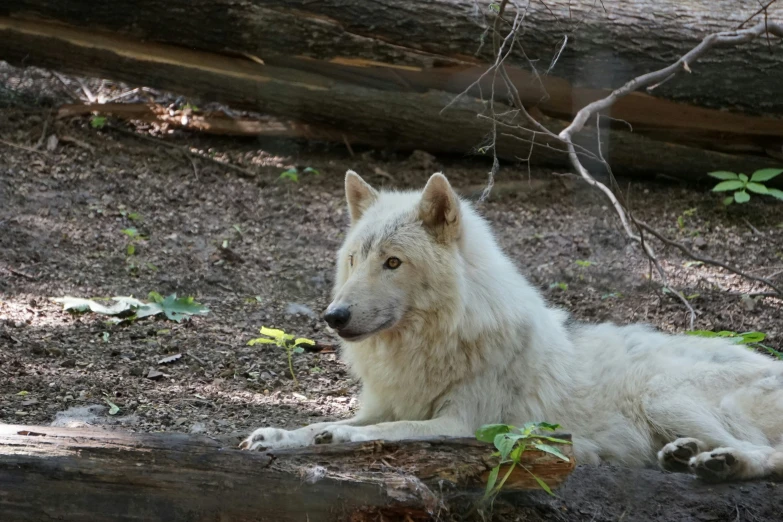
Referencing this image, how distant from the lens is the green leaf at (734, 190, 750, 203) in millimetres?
8852

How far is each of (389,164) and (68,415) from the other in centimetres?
592

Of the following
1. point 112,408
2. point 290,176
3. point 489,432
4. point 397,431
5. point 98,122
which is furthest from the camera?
point 98,122

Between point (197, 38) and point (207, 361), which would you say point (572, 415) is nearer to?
point (207, 361)

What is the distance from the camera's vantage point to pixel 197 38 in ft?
30.2

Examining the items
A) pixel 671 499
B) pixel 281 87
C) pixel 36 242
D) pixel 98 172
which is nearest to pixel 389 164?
pixel 281 87

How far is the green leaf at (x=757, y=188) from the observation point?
349 inches

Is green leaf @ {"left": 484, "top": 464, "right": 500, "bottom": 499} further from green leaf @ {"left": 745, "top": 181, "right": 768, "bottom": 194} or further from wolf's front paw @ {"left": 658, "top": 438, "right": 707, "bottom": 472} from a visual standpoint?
green leaf @ {"left": 745, "top": 181, "right": 768, "bottom": 194}

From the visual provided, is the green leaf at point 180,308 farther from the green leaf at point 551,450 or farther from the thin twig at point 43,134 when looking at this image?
the green leaf at point 551,450

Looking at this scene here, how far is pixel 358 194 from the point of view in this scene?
203 inches

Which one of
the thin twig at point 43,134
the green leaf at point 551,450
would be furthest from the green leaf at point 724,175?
the thin twig at point 43,134

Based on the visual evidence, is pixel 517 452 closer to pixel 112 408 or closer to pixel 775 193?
pixel 112 408

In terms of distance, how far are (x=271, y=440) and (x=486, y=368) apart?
4.32 ft

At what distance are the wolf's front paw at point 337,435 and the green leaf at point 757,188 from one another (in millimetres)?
6629

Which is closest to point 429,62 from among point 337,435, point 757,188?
point 757,188
